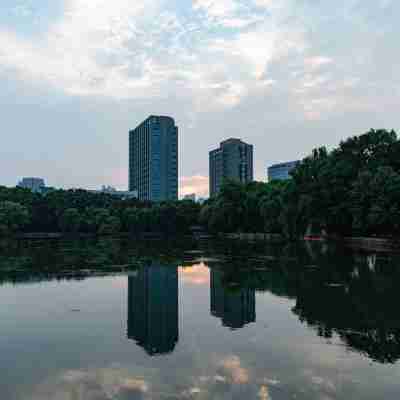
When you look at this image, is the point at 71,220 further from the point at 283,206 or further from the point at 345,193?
the point at 345,193

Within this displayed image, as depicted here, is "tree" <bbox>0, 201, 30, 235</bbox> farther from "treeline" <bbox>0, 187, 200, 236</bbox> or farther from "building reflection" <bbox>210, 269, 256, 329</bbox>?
"building reflection" <bbox>210, 269, 256, 329</bbox>

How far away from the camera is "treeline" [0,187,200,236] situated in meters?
97.2

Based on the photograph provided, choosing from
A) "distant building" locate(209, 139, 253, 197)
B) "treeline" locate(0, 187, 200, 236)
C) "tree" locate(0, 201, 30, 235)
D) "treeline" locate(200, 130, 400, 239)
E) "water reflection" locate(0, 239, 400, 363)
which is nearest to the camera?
"water reflection" locate(0, 239, 400, 363)

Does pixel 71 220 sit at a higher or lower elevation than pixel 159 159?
lower

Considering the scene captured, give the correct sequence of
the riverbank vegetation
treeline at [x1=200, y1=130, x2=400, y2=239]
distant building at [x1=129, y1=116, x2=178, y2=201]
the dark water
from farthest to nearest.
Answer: distant building at [x1=129, y1=116, x2=178, y2=201] → the riverbank vegetation → treeline at [x1=200, y1=130, x2=400, y2=239] → the dark water

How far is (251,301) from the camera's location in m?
15.4

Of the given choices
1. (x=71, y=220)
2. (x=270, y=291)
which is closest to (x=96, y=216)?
(x=71, y=220)

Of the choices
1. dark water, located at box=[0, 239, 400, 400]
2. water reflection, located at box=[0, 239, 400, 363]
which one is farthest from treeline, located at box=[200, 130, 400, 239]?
dark water, located at box=[0, 239, 400, 400]

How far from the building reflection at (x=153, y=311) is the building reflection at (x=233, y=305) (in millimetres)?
1492

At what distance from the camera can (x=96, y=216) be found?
99.0 m

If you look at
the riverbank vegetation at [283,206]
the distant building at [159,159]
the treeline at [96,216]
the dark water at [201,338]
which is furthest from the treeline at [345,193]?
the distant building at [159,159]

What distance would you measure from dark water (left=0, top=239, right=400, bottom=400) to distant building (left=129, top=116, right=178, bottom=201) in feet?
510

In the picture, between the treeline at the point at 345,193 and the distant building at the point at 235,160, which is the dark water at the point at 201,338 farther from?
the distant building at the point at 235,160

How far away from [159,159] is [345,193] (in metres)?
131
